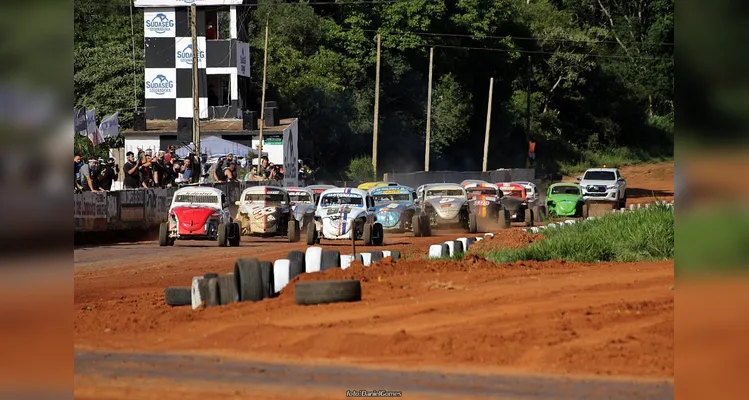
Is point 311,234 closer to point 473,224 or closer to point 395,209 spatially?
point 395,209

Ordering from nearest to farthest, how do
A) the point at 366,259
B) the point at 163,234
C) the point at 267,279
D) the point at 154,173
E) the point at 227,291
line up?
the point at 227,291
the point at 267,279
the point at 366,259
the point at 163,234
the point at 154,173

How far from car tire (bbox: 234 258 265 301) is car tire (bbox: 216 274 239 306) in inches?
2.4

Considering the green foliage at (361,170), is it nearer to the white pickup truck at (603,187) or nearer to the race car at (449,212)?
the white pickup truck at (603,187)

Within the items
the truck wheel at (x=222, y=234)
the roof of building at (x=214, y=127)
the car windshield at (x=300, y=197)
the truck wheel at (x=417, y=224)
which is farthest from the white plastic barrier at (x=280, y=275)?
the roof of building at (x=214, y=127)

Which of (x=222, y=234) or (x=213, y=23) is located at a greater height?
(x=213, y=23)

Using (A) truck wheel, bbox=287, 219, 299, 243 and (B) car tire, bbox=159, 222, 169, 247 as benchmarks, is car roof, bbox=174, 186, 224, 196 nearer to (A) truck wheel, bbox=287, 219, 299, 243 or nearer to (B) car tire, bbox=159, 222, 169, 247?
(B) car tire, bbox=159, 222, 169, 247

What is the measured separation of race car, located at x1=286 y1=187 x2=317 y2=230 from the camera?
104 feet

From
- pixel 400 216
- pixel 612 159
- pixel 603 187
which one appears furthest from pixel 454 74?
pixel 400 216

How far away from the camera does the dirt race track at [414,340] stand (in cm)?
960

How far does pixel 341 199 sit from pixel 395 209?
2.45 metres

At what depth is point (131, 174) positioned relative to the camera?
30844 mm
